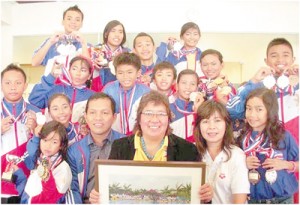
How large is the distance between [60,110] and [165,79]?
1.46ft

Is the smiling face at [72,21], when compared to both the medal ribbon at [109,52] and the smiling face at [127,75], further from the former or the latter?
the smiling face at [127,75]

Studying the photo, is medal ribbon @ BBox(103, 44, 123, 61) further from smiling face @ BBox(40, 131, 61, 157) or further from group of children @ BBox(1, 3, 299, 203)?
smiling face @ BBox(40, 131, 61, 157)

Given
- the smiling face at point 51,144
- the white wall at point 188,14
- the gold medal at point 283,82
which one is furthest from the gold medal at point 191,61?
the smiling face at point 51,144

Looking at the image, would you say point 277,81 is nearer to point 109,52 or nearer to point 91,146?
point 109,52

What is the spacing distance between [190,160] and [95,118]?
0.41 m

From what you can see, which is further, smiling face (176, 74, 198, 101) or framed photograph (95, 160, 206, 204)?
smiling face (176, 74, 198, 101)

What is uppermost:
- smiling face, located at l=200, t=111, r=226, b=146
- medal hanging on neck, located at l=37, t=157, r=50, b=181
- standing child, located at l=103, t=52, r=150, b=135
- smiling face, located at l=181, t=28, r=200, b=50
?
smiling face, located at l=181, t=28, r=200, b=50

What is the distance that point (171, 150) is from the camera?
1.55 m

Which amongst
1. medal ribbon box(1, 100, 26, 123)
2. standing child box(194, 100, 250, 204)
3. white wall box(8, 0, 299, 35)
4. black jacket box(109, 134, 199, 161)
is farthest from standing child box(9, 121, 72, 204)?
standing child box(194, 100, 250, 204)

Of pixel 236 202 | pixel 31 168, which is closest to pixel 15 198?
pixel 31 168

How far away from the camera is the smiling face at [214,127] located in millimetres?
1558

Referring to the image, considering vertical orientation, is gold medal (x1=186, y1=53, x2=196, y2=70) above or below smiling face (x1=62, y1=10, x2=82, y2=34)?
below

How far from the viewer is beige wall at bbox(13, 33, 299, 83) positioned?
160cm

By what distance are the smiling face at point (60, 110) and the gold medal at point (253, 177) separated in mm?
759
